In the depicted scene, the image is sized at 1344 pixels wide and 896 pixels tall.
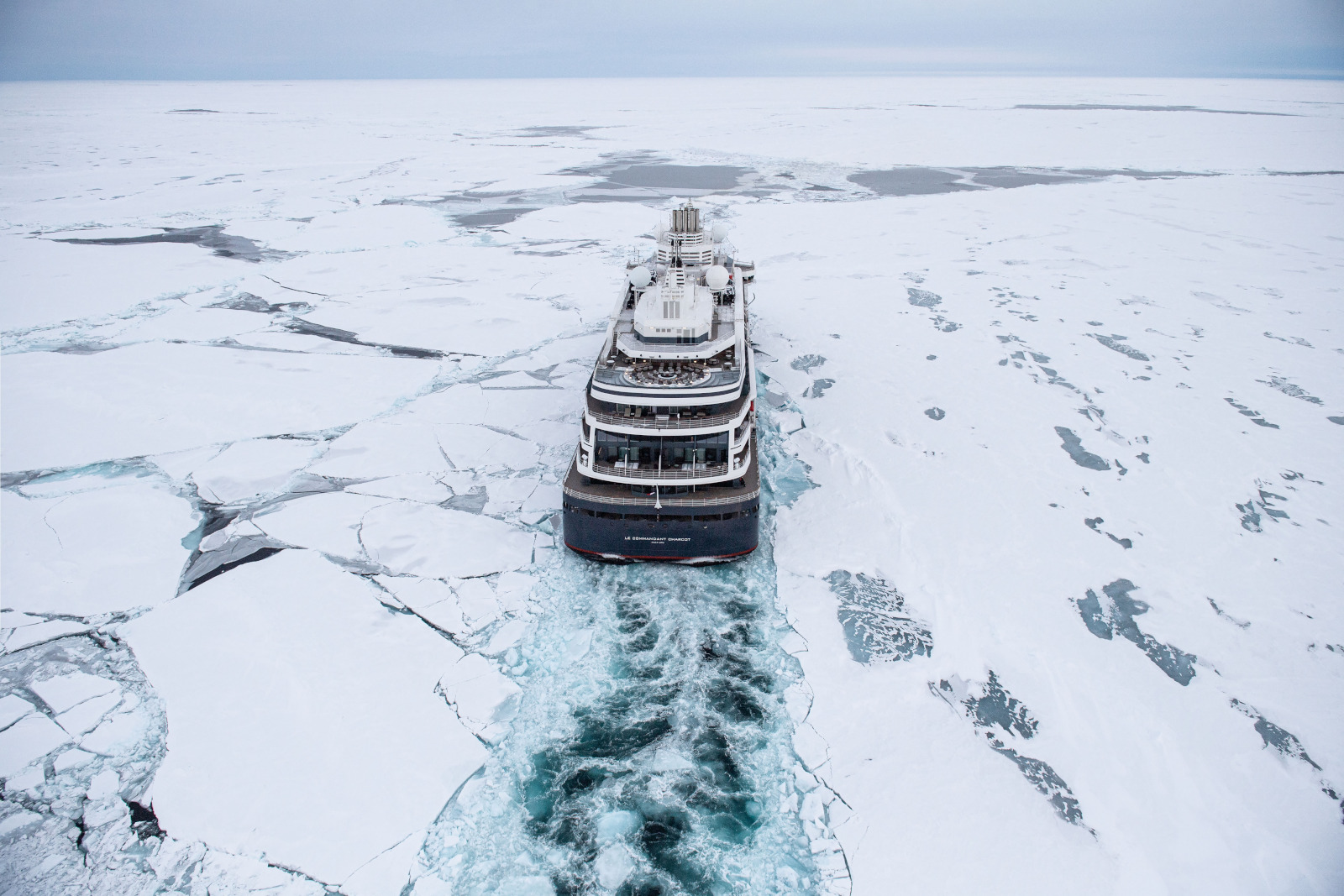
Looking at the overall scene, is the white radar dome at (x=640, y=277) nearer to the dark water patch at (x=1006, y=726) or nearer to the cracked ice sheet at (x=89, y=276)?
the dark water patch at (x=1006, y=726)

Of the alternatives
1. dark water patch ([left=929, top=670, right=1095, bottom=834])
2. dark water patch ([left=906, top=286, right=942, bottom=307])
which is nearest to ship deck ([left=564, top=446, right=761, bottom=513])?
dark water patch ([left=929, top=670, right=1095, bottom=834])

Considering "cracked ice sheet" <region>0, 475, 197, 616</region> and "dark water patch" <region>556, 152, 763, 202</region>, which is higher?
"dark water patch" <region>556, 152, 763, 202</region>

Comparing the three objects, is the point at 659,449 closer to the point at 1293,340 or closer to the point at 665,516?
the point at 665,516

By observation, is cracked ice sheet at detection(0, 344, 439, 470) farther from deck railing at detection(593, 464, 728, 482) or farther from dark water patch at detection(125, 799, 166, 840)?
dark water patch at detection(125, 799, 166, 840)

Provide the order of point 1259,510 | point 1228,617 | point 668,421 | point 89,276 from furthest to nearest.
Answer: point 89,276
point 1259,510
point 668,421
point 1228,617

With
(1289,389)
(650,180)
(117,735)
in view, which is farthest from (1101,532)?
(650,180)

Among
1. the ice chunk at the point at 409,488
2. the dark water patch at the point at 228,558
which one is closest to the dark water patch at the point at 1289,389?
the ice chunk at the point at 409,488
